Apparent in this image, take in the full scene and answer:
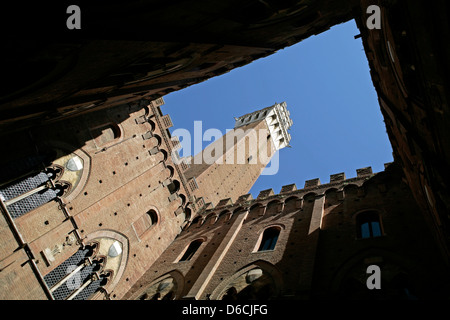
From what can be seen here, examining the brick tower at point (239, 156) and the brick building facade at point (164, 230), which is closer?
the brick building facade at point (164, 230)

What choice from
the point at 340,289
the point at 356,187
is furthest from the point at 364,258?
the point at 356,187

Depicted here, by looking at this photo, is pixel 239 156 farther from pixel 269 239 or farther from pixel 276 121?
pixel 269 239

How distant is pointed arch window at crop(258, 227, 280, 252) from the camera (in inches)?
Result: 461

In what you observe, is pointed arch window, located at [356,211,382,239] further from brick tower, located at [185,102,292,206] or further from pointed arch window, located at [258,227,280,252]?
brick tower, located at [185,102,292,206]

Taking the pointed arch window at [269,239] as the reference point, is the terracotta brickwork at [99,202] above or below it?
above

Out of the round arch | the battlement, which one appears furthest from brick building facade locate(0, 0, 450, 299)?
the battlement

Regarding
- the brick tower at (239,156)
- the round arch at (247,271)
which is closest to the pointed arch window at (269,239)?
the round arch at (247,271)

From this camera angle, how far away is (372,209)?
10.9 metres

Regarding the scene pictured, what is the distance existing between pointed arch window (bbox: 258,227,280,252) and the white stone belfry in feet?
76.9

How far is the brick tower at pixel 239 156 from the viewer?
21828 mm

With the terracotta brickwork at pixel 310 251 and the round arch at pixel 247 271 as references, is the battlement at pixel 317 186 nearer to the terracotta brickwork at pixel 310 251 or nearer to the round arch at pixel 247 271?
the terracotta brickwork at pixel 310 251

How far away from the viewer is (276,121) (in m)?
37.7

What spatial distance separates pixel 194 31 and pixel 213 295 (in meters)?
8.08

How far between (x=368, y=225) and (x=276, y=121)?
28135mm
